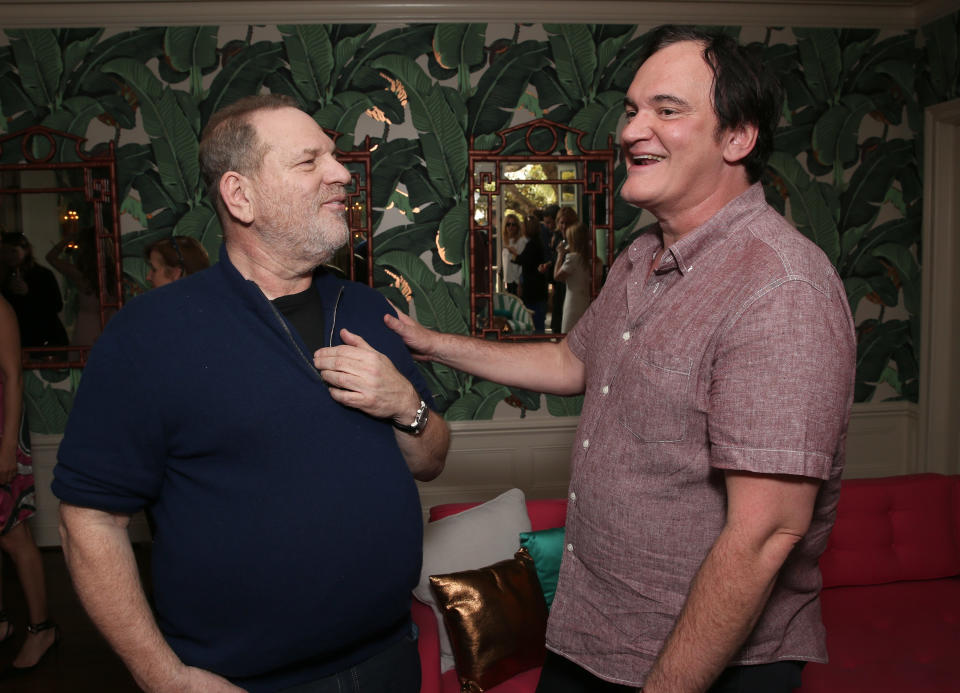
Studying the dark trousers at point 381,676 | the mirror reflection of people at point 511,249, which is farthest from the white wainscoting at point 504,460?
the dark trousers at point 381,676

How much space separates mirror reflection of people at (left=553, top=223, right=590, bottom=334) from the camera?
4379 millimetres

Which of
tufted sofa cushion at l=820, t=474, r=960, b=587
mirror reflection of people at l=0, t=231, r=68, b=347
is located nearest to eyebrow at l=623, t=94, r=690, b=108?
tufted sofa cushion at l=820, t=474, r=960, b=587

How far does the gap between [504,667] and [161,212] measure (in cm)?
332

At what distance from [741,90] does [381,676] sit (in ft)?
4.11

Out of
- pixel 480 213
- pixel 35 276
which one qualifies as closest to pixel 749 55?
pixel 480 213

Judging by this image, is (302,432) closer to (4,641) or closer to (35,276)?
(4,641)

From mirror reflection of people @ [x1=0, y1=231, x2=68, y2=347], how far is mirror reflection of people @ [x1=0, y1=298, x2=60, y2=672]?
1.36m

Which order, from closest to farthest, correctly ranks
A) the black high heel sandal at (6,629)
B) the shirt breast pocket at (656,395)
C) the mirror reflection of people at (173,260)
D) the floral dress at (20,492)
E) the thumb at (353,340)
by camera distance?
1. the shirt breast pocket at (656,395)
2. the thumb at (353,340)
3. the floral dress at (20,492)
4. the black high heel sandal at (6,629)
5. the mirror reflection of people at (173,260)

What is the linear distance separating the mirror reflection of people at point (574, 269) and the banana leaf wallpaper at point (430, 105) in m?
0.26

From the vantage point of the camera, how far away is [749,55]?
1285mm

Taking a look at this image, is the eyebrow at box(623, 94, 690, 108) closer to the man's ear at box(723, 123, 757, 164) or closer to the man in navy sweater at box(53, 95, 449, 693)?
the man's ear at box(723, 123, 757, 164)

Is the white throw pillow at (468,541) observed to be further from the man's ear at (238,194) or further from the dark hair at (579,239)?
the dark hair at (579,239)

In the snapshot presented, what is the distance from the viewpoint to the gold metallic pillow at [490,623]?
228 centimetres

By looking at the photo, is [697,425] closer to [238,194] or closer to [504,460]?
[238,194]
